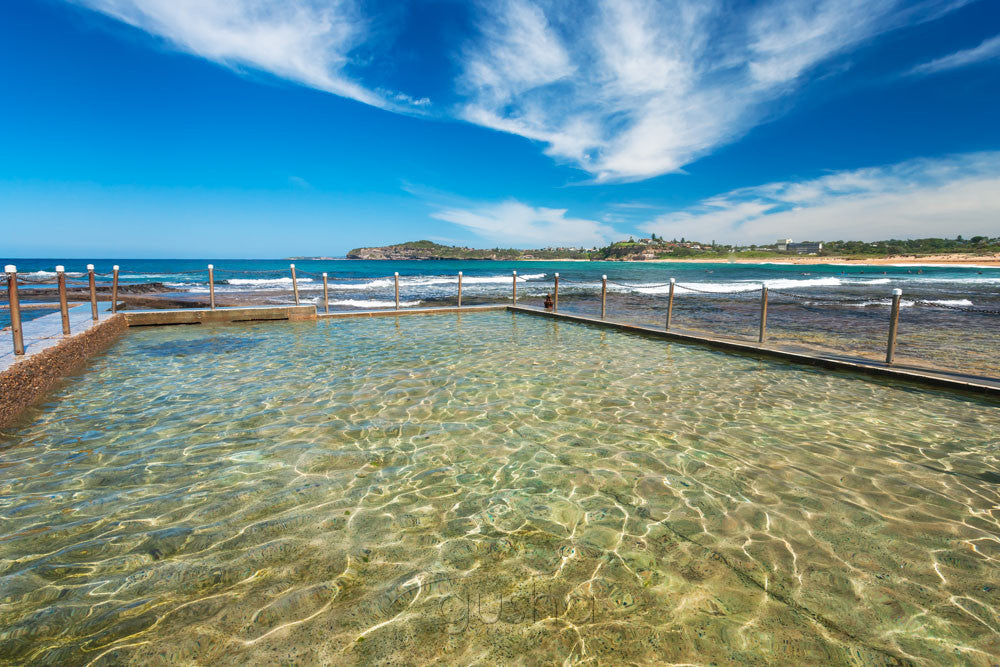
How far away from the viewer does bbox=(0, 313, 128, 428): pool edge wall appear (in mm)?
4574

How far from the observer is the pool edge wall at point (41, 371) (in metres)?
4.57

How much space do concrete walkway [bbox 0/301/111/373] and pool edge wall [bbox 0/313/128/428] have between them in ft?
0.24

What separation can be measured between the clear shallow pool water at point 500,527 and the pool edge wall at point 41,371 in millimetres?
254

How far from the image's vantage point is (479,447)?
4070 mm

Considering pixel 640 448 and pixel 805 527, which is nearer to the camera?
pixel 805 527

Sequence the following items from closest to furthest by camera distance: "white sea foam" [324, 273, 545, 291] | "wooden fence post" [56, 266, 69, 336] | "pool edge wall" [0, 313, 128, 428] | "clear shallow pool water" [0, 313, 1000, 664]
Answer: "clear shallow pool water" [0, 313, 1000, 664]
"pool edge wall" [0, 313, 128, 428]
"wooden fence post" [56, 266, 69, 336]
"white sea foam" [324, 273, 545, 291]

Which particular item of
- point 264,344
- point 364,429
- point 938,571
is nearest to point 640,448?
point 938,571

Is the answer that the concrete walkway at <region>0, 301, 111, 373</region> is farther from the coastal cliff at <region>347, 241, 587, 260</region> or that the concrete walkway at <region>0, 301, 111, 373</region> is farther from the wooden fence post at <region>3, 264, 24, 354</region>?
the coastal cliff at <region>347, 241, 587, 260</region>

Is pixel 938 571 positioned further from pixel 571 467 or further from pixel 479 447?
pixel 479 447

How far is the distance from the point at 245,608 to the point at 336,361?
5684 mm

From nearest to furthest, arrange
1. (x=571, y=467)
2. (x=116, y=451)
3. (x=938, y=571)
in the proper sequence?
1. (x=938, y=571)
2. (x=571, y=467)
3. (x=116, y=451)

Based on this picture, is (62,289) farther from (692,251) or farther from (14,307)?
→ (692,251)

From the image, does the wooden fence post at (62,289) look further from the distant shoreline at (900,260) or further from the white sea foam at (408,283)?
the distant shoreline at (900,260)

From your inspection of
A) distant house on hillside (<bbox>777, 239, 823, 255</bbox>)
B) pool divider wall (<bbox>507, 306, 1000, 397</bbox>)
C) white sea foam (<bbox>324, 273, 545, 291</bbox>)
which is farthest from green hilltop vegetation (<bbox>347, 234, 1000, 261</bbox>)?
pool divider wall (<bbox>507, 306, 1000, 397</bbox>)
